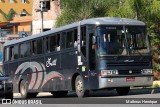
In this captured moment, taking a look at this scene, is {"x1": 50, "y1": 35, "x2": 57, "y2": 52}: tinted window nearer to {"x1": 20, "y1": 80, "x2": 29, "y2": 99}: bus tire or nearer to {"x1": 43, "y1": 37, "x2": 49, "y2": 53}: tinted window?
{"x1": 43, "y1": 37, "x2": 49, "y2": 53}: tinted window

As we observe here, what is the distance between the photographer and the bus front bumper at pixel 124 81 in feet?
63.1

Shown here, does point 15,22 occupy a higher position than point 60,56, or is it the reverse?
point 15,22

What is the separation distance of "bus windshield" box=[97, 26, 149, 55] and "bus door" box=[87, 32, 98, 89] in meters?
0.44

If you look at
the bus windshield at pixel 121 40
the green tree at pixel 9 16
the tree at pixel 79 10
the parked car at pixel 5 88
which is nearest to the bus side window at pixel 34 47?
the parked car at pixel 5 88

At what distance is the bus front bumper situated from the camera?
19.2 meters

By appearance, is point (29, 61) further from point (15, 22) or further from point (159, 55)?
point (15, 22)

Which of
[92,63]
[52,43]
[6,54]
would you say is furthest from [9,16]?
[92,63]

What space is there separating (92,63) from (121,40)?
61.0 inches

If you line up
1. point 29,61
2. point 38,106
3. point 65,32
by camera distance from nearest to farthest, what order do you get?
1. point 38,106
2. point 65,32
3. point 29,61

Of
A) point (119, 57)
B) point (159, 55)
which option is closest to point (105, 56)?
point (119, 57)

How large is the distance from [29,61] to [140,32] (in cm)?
737

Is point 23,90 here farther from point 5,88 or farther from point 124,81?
point 124,81

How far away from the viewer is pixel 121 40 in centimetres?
1967

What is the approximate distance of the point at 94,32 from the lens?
1959 centimetres
